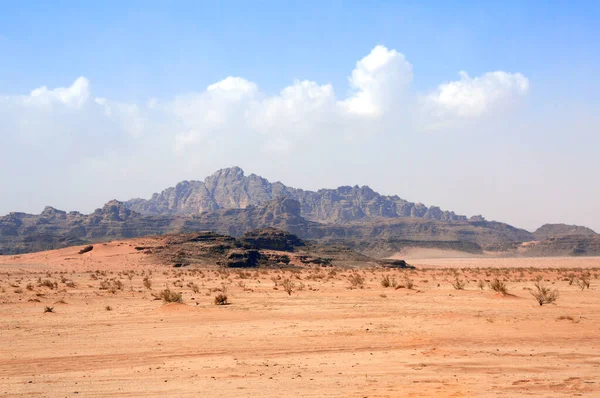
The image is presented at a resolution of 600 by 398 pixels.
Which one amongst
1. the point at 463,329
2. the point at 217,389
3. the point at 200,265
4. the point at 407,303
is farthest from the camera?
the point at 200,265

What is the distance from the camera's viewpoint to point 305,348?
615 inches

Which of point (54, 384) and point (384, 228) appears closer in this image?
point (54, 384)

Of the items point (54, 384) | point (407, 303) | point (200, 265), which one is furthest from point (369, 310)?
point (200, 265)

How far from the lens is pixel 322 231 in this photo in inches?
7249

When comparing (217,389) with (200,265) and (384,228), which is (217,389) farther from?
(384,228)

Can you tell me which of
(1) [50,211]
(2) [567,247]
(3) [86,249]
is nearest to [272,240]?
(3) [86,249]

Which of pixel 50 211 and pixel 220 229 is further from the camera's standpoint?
pixel 50 211

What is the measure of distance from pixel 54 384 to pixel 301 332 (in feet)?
26.6

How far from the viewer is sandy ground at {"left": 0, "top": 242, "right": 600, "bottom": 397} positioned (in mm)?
11430

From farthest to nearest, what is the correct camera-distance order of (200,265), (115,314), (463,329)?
(200,265)
(115,314)
(463,329)

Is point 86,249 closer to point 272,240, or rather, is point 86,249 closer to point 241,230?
point 272,240

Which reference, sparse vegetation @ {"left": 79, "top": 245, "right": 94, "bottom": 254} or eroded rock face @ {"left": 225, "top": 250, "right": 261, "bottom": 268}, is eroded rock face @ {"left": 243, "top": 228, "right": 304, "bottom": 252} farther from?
sparse vegetation @ {"left": 79, "top": 245, "right": 94, "bottom": 254}

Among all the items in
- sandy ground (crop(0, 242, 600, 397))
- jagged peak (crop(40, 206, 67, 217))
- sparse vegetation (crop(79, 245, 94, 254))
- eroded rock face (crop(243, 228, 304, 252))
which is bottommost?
sandy ground (crop(0, 242, 600, 397))

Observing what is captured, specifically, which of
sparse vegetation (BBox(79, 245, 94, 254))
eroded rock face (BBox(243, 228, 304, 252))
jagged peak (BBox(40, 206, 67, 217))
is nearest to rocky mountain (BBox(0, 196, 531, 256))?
jagged peak (BBox(40, 206, 67, 217))
